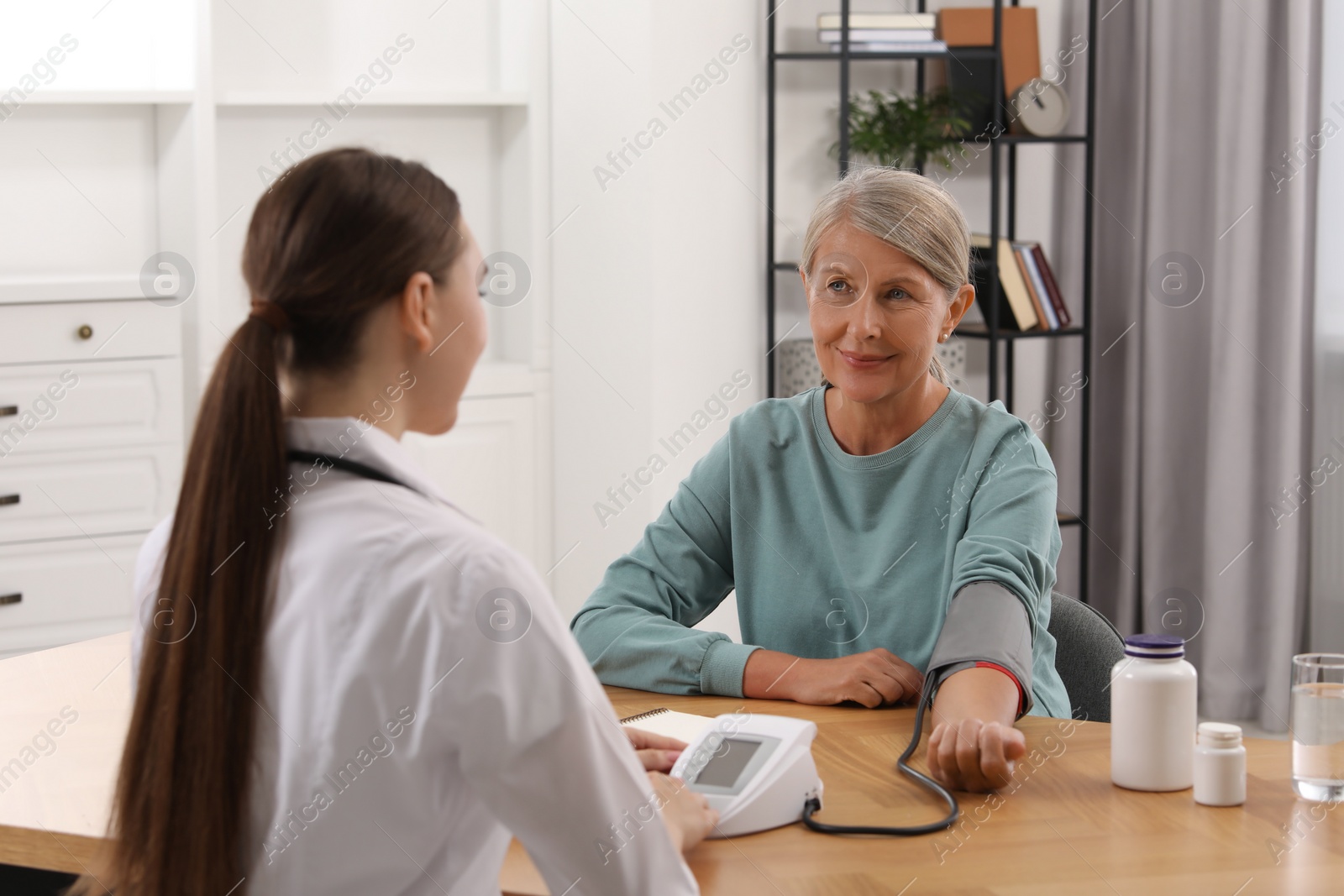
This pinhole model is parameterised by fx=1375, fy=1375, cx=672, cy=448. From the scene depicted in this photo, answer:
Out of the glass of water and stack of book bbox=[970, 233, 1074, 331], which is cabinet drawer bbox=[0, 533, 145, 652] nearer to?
stack of book bbox=[970, 233, 1074, 331]

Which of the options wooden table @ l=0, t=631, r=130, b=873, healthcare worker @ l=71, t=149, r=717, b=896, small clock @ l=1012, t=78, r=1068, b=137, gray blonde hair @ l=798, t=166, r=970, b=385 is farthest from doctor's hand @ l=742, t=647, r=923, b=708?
small clock @ l=1012, t=78, r=1068, b=137

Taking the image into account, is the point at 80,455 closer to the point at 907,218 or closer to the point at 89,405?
the point at 89,405

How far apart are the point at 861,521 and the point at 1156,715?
2.02 feet

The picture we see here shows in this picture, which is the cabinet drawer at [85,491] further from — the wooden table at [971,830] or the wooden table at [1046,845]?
the wooden table at [1046,845]

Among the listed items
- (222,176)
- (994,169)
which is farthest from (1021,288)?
(222,176)

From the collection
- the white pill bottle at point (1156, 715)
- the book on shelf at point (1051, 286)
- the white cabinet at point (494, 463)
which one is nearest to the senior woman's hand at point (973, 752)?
the white pill bottle at point (1156, 715)

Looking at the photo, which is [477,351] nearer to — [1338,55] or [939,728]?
[939,728]

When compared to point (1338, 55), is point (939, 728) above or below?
below

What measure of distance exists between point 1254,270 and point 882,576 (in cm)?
230

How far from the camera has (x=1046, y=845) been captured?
126cm

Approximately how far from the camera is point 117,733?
1580mm

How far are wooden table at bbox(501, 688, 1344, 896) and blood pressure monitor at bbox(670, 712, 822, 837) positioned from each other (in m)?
0.02

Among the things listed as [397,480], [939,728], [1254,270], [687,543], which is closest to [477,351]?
[397,480]

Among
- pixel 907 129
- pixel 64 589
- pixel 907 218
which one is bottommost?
pixel 64 589
